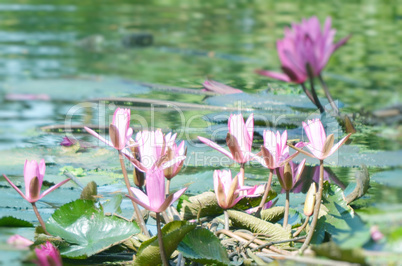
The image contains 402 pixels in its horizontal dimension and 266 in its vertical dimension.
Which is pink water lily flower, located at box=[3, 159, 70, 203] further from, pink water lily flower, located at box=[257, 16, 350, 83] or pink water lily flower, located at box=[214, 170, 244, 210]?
pink water lily flower, located at box=[257, 16, 350, 83]

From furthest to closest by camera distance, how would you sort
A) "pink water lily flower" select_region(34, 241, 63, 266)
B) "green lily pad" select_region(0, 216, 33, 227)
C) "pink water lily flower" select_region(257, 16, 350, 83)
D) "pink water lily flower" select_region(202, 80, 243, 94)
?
1. "pink water lily flower" select_region(202, 80, 243, 94)
2. "green lily pad" select_region(0, 216, 33, 227)
3. "pink water lily flower" select_region(34, 241, 63, 266)
4. "pink water lily flower" select_region(257, 16, 350, 83)

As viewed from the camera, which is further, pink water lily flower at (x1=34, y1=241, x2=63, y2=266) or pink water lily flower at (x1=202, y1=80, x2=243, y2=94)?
pink water lily flower at (x1=202, y1=80, x2=243, y2=94)

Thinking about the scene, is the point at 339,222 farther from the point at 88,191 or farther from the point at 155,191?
the point at 88,191

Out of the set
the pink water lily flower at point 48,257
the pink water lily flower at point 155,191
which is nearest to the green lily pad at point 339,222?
the pink water lily flower at point 155,191

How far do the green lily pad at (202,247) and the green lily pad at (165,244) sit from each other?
0.02 metres

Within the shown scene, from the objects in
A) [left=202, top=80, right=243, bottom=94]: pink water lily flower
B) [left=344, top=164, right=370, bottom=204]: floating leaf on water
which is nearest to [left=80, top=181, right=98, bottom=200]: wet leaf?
A: [left=344, top=164, right=370, bottom=204]: floating leaf on water

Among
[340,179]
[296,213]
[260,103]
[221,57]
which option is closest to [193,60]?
[221,57]

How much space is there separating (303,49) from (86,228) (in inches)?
23.2

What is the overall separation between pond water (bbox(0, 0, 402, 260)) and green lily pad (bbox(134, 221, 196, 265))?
0.33 metres

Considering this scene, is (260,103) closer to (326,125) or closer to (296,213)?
(326,125)

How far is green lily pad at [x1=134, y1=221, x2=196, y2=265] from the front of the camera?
2.69ft

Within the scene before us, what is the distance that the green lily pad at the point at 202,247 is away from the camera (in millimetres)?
856

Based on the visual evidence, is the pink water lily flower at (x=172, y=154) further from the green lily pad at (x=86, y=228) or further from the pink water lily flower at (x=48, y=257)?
the pink water lily flower at (x=48, y=257)

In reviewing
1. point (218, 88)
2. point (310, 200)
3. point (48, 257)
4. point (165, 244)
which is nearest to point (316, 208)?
point (310, 200)
